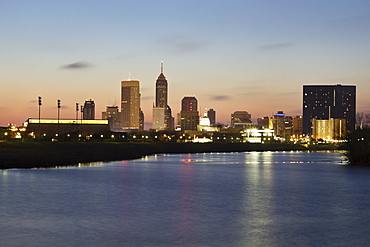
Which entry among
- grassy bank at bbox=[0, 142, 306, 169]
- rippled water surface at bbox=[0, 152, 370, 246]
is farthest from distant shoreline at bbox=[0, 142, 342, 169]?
rippled water surface at bbox=[0, 152, 370, 246]

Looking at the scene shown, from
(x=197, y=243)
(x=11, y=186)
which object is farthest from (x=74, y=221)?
(x=11, y=186)

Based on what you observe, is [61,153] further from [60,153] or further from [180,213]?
[180,213]

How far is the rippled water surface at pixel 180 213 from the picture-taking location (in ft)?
90.7

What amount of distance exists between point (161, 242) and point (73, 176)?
126 ft

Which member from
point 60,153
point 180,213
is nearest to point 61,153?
point 60,153

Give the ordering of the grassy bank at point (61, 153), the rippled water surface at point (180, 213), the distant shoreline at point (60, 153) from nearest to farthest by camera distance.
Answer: the rippled water surface at point (180, 213) < the distant shoreline at point (60, 153) < the grassy bank at point (61, 153)

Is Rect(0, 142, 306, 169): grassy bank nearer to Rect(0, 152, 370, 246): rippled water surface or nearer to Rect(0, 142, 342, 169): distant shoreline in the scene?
Rect(0, 142, 342, 169): distant shoreline

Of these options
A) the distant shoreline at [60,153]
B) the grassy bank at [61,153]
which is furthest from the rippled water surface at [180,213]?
the grassy bank at [61,153]

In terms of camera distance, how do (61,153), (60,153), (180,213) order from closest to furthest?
(180,213) < (60,153) < (61,153)

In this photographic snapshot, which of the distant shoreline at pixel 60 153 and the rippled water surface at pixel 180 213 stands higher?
the distant shoreline at pixel 60 153

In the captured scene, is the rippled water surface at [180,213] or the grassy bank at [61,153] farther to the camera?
the grassy bank at [61,153]

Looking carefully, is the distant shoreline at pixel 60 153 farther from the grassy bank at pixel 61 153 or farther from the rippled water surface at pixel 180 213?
the rippled water surface at pixel 180 213

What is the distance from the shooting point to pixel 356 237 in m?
28.5

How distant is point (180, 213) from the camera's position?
36031 mm
